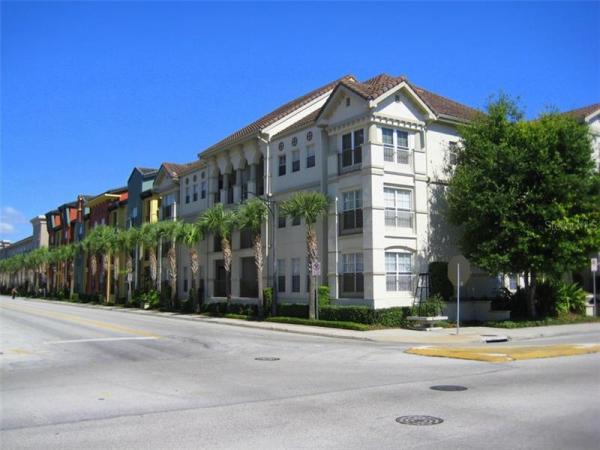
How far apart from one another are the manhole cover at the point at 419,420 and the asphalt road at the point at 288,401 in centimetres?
14

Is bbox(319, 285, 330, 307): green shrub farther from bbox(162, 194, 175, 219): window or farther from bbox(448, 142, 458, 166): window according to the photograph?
bbox(162, 194, 175, 219): window

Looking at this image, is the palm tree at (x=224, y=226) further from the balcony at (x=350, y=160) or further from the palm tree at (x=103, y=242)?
the palm tree at (x=103, y=242)

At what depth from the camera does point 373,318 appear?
2709 cm

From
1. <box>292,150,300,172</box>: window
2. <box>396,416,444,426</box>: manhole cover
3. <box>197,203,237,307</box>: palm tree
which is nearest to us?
<box>396,416,444,426</box>: manhole cover

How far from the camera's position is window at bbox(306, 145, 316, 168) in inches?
1320

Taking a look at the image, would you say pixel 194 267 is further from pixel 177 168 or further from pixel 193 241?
pixel 177 168

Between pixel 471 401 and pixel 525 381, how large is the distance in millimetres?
2439

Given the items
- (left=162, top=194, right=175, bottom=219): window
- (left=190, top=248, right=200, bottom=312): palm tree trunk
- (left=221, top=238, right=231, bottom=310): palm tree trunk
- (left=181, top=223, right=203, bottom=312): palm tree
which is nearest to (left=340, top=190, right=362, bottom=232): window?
(left=221, top=238, right=231, bottom=310): palm tree trunk

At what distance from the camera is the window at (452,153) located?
3281 centimetres

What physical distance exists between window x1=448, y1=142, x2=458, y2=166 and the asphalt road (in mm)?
17216

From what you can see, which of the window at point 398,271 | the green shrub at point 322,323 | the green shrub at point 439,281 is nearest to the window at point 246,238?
the green shrub at point 322,323

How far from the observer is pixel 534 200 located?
27.1m

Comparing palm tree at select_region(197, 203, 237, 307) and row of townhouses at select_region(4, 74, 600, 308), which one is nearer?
row of townhouses at select_region(4, 74, 600, 308)

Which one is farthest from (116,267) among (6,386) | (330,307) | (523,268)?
(6,386)
